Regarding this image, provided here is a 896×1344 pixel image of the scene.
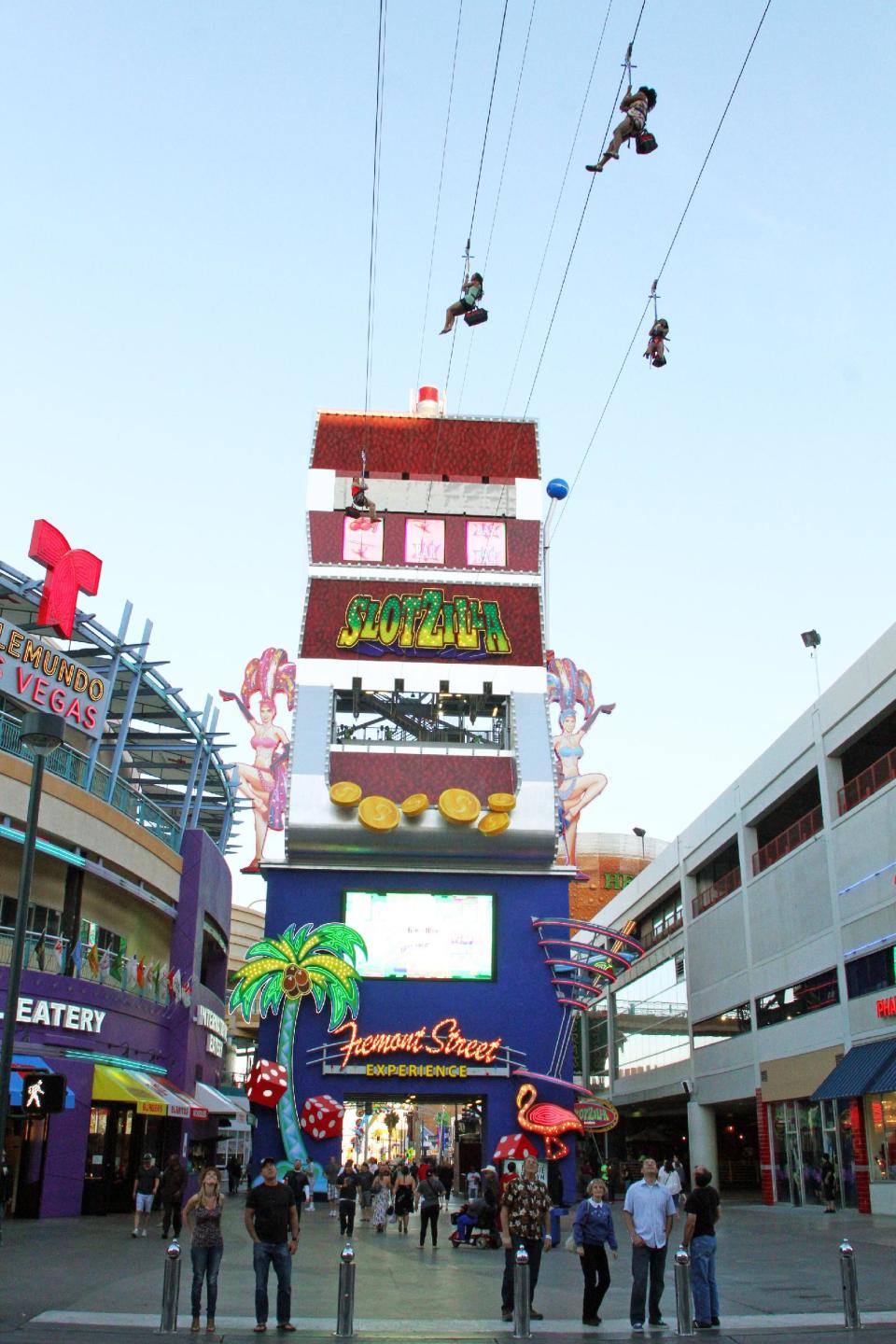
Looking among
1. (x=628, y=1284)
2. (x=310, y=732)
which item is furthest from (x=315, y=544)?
(x=628, y=1284)

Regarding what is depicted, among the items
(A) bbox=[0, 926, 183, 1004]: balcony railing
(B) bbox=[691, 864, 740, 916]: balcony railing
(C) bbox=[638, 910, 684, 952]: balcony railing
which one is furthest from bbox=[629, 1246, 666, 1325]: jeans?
(C) bbox=[638, 910, 684, 952]: balcony railing

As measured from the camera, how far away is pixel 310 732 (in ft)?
144

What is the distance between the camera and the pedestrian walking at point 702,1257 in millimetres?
14555

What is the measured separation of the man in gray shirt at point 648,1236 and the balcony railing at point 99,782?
19692 millimetres

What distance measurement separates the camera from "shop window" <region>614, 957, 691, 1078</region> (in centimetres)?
5903

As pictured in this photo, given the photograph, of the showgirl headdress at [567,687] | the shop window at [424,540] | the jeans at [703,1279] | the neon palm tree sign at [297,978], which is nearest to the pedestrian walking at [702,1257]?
the jeans at [703,1279]

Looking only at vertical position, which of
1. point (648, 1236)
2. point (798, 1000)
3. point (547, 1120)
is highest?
point (798, 1000)

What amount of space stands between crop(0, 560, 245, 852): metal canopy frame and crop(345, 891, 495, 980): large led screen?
26.5 ft

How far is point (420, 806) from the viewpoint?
4141 centimetres

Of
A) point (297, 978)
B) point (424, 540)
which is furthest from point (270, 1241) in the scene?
point (424, 540)

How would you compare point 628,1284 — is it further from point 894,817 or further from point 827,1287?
point 894,817

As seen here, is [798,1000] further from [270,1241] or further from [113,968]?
[270,1241]

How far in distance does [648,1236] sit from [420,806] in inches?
1067

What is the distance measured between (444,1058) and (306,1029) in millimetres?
4605
